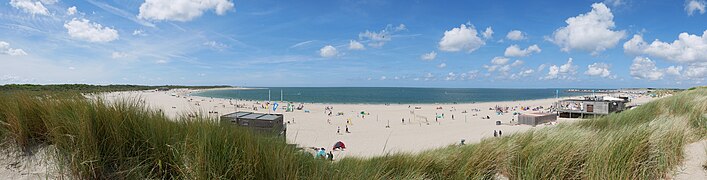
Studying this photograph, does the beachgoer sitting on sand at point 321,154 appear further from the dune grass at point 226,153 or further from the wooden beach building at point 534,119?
the wooden beach building at point 534,119

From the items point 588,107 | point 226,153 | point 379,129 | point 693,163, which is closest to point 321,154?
point 226,153

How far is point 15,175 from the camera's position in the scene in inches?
108

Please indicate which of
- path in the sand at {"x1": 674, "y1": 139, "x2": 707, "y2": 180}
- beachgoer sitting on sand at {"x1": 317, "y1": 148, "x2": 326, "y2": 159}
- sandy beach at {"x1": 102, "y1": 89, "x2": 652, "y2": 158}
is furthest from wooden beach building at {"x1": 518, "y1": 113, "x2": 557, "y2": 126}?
path in the sand at {"x1": 674, "y1": 139, "x2": 707, "y2": 180}

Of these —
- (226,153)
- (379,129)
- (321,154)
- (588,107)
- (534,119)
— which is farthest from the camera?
(588,107)

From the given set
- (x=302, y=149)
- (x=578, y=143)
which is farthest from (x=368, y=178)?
(x=578, y=143)

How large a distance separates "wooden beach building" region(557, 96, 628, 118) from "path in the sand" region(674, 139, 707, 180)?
1120 inches

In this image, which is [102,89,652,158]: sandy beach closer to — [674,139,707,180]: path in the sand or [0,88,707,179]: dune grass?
[0,88,707,179]: dune grass

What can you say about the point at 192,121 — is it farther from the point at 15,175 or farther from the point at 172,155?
the point at 15,175

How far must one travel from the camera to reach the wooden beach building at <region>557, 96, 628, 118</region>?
29922 millimetres

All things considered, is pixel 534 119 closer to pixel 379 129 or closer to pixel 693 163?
pixel 379 129

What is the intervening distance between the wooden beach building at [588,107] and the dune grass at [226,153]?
29.8 meters

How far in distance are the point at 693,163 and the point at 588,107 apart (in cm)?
3312

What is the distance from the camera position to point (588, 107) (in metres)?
31.2

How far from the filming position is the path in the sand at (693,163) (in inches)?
128
